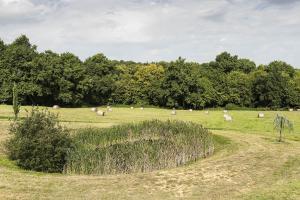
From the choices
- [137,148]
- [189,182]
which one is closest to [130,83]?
[137,148]

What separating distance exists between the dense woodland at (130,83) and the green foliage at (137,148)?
173ft

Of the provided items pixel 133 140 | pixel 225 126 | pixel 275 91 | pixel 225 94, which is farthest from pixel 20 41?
pixel 133 140

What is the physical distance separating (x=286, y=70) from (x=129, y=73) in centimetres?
4027

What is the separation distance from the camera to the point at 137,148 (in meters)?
29.5

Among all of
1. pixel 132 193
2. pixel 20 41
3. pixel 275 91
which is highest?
pixel 20 41

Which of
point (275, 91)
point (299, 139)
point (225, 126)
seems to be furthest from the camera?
point (275, 91)

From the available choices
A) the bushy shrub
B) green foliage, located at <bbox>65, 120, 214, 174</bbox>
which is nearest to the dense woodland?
green foliage, located at <bbox>65, 120, 214, 174</bbox>

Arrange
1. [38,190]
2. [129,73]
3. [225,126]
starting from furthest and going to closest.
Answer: [129,73]
[225,126]
[38,190]

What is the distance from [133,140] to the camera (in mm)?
35406

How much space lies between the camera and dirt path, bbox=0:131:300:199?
70.6ft

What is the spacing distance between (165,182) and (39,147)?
9.46m

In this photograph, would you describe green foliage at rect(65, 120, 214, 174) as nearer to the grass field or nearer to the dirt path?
the grass field

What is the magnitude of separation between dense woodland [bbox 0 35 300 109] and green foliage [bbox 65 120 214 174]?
5288cm

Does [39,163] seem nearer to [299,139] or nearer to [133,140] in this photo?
[133,140]
